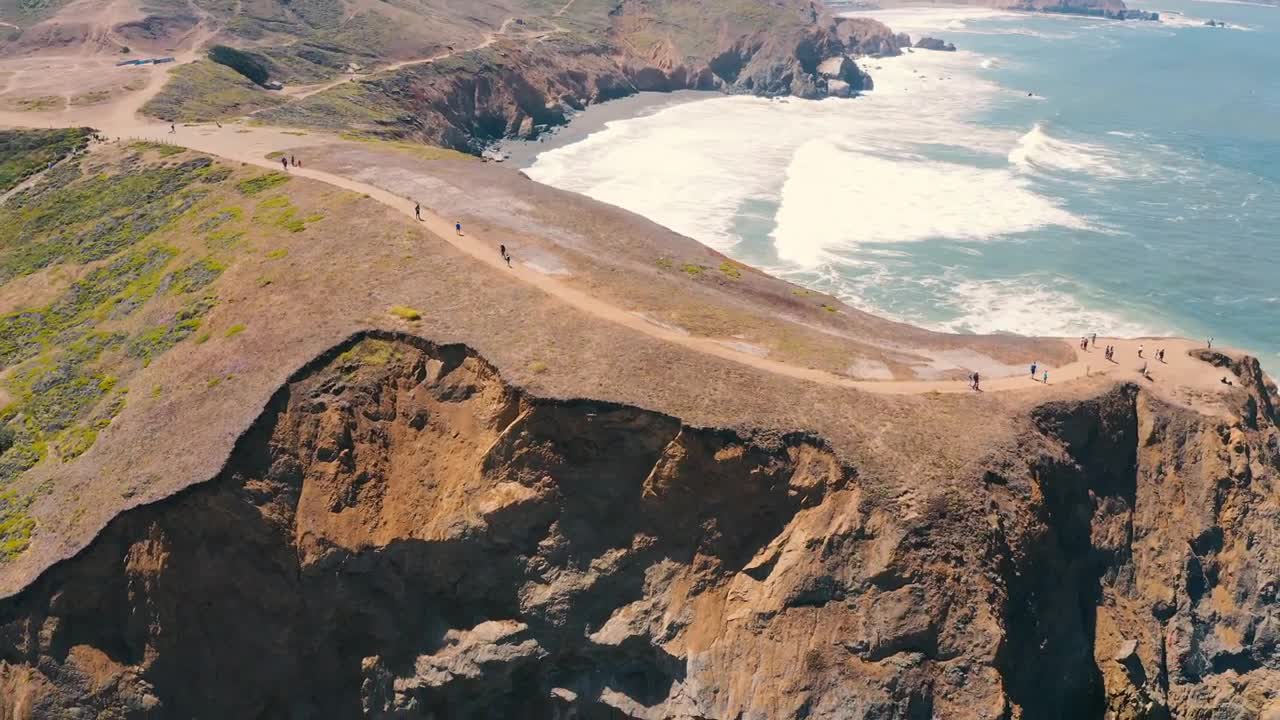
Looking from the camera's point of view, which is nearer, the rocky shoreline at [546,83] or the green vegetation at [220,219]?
the green vegetation at [220,219]

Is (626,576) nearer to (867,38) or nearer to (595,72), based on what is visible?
(595,72)

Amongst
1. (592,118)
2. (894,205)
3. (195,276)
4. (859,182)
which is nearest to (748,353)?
(195,276)

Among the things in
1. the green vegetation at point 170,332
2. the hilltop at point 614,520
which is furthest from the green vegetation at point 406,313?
the green vegetation at point 170,332

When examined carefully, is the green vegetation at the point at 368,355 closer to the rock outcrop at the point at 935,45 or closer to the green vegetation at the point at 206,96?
the green vegetation at the point at 206,96

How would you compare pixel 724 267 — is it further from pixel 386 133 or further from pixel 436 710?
pixel 386 133

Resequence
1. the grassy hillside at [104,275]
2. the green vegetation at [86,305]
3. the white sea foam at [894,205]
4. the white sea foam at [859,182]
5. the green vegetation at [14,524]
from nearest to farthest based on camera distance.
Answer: the green vegetation at [14,524]
the grassy hillside at [104,275]
the green vegetation at [86,305]
the white sea foam at [859,182]
the white sea foam at [894,205]

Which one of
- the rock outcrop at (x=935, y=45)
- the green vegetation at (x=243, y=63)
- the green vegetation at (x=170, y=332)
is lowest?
the green vegetation at (x=170, y=332)

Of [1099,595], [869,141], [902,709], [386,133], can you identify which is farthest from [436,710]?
[869,141]
